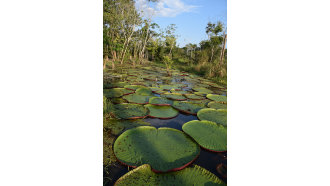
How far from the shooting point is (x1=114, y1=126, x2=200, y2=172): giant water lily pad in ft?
4.91

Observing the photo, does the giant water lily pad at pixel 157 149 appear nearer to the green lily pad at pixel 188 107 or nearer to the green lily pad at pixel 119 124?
the green lily pad at pixel 119 124

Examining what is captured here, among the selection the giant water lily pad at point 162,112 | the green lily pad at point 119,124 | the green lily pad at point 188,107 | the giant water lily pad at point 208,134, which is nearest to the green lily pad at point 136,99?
the giant water lily pad at point 162,112

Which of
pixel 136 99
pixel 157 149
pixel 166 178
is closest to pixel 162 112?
pixel 136 99

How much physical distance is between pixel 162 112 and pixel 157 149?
128cm

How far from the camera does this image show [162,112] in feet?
9.78

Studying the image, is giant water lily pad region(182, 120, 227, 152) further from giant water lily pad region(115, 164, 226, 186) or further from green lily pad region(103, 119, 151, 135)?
green lily pad region(103, 119, 151, 135)

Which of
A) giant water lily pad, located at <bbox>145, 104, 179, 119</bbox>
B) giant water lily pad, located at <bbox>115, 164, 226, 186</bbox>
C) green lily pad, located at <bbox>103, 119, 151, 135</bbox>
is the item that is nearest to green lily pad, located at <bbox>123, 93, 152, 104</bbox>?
giant water lily pad, located at <bbox>145, 104, 179, 119</bbox>

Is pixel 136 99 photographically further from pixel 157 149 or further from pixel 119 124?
pixel 157 149

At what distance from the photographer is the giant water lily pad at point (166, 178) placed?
123 cm
